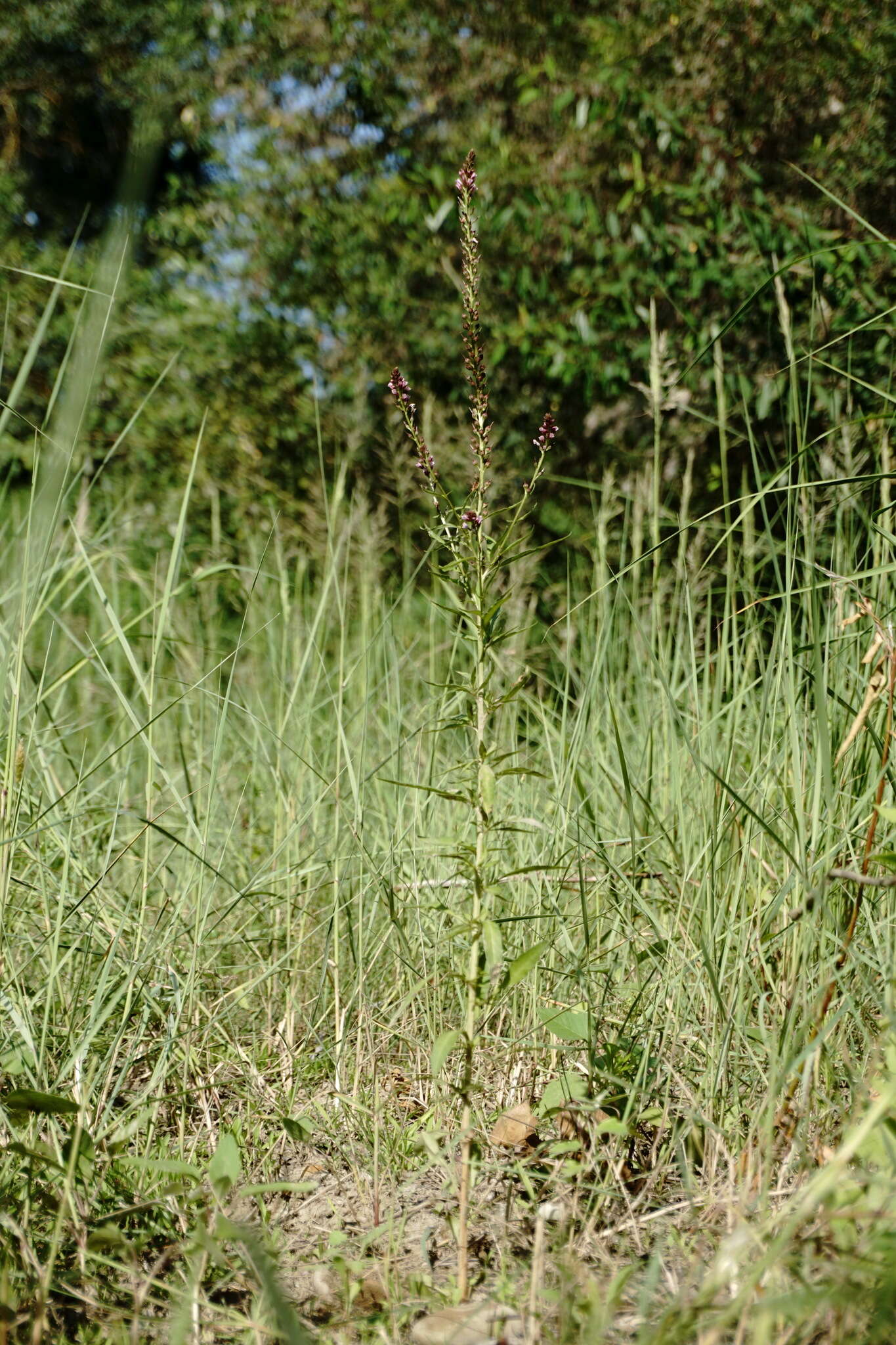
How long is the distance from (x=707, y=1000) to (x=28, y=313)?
589cm

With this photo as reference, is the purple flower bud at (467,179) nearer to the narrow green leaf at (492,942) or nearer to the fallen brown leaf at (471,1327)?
the narrow green leaf at (492,942)

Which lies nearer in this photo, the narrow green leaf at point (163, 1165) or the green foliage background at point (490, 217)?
the narrow green leaf at point (163, 1165)

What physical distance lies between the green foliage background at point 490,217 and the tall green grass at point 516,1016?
1847 mm

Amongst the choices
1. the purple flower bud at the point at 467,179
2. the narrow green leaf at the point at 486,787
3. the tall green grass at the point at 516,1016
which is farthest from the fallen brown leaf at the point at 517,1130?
the purple flower bud at the point at 467,179

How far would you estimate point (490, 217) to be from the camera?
14.2ft

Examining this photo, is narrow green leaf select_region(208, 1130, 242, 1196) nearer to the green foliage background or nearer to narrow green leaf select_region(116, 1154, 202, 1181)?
narrow green leaf select_region(116, 1154, 202, 1181)

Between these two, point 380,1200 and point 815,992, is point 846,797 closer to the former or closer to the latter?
point 815,992

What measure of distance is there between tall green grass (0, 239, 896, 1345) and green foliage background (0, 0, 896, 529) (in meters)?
1.85

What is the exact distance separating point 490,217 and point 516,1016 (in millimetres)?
Result: 3817

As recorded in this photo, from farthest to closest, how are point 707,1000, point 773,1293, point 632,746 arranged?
point 632,746 < point 707,1000 < point 773,1293

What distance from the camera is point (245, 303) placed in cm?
534

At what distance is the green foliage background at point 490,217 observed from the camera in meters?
3.91

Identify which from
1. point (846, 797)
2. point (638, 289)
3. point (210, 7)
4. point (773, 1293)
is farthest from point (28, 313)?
point (773, 1293)

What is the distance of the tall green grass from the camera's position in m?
0.93
